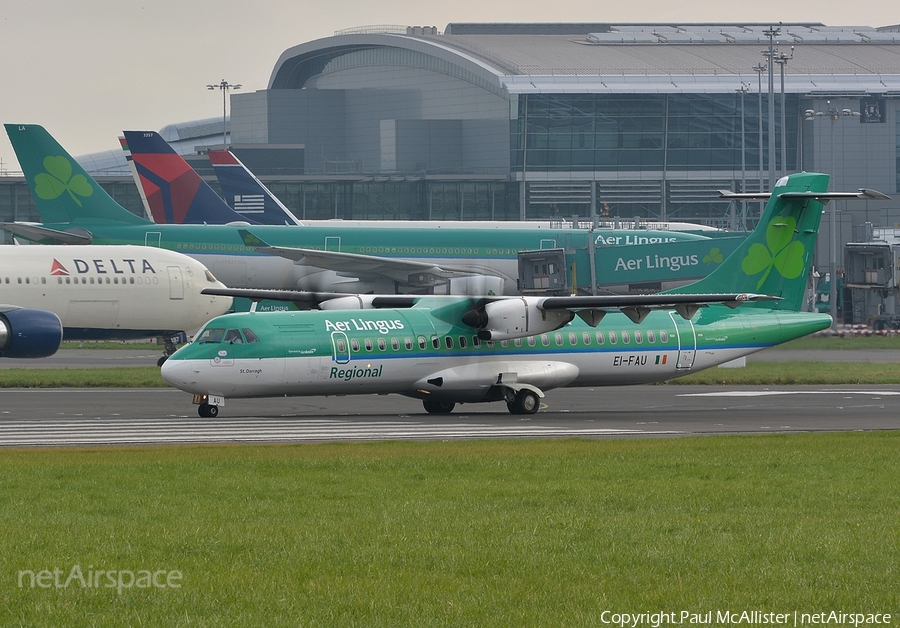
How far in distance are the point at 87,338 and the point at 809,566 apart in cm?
3739

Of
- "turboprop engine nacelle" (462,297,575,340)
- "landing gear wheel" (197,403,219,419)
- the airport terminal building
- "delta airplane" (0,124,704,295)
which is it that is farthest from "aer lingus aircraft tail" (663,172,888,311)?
the airport terminal building

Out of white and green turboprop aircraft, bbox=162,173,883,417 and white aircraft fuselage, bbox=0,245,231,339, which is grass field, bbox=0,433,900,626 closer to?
white and green turboprop aircraft, bbox=162,173,883,417

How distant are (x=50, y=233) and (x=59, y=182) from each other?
8.21ft

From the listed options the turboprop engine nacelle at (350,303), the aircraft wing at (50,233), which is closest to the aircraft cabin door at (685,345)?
the turboprop engine nacelle at (350,303)

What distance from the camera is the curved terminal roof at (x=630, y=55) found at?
12012cm

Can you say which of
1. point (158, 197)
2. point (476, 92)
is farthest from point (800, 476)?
point (476, 92)

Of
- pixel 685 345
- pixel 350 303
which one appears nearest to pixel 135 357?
pixel 350 303

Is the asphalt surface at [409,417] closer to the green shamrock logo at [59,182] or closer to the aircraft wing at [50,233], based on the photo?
the aircraft wing at [50,233]

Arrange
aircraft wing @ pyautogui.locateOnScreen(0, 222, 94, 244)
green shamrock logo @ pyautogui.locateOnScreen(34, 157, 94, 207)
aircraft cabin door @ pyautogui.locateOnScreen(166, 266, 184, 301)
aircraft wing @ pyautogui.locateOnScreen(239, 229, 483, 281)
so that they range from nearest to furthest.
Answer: aircraft cabin door @ pyautogui.locateOnScreen(166, 266, 184, 301), aircraft wing @ pyautogui.locateOnScreen(239, 229, 483, 281), green shamrock logo @ pyautogui.locateOnScreen(34, 157, 94, 207), aircraft wing @ pyautogui.locateOnScreen(0, 222, 94, 244)

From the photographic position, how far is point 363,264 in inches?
2303

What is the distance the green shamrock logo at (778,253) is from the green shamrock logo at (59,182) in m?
34.9

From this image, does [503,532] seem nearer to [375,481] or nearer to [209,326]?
[375,481]

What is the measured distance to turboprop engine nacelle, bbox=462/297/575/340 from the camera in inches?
1201

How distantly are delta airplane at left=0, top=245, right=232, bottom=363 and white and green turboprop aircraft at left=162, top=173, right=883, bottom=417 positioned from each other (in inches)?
370
